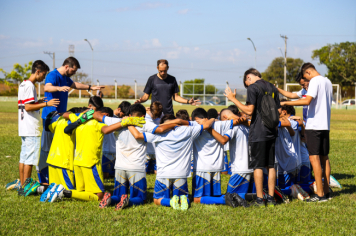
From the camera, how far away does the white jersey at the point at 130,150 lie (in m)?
4.70

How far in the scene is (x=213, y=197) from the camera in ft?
15.7

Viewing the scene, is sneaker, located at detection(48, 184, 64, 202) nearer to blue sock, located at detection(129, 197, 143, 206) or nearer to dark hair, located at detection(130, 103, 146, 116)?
blue sock, located at detection(129, 197, 143, 206)

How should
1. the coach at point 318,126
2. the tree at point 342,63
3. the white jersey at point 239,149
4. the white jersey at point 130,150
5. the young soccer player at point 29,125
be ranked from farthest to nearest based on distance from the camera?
the tree at point 342,63 < the young soccer player at point 29,125 < the coach at point 318,126 < the white jersey at point 239,149 < the white jersey at point 130,150

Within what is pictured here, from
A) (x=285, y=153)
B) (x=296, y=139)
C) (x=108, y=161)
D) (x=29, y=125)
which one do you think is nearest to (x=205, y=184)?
(x=285, y=153)

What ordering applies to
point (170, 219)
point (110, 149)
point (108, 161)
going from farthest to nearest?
point (108, 161), point (110, 149), point (170, 219)

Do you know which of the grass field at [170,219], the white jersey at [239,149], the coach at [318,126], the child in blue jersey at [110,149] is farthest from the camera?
the child in blue jersey at [110,149]

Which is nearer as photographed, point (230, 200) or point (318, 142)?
point (230, 200)

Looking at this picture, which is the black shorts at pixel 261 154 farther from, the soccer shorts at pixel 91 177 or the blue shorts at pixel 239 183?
the soccer shorts at pixel 91 177

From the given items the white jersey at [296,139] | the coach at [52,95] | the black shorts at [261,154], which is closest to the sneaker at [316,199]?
the white jersey at [296,139]

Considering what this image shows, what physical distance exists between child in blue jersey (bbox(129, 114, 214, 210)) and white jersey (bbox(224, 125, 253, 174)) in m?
0.51

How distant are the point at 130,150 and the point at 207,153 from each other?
3.55ft

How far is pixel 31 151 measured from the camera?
5.29m

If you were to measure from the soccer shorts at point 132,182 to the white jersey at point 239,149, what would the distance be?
1325 mm

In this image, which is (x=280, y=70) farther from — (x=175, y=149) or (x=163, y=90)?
(x=175, y=149)
